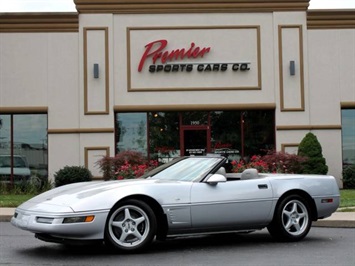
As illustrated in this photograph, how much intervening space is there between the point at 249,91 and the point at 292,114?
5.76ft

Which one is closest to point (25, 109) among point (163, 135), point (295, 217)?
point (163, 135)

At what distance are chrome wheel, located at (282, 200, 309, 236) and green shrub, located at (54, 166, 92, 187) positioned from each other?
12533 mm

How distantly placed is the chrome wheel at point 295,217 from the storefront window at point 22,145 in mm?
14552

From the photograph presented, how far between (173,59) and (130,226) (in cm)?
1506

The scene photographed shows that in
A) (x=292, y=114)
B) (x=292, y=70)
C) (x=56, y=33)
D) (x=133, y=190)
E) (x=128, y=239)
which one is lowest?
(x=128, y=239)

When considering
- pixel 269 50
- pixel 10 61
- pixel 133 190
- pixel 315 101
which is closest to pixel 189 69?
pixel 269 50

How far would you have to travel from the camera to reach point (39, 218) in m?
7.39

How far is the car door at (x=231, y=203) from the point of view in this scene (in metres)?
8.04

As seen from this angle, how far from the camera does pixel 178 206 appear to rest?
25.9ft

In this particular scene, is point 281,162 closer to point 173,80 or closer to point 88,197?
point 173,80

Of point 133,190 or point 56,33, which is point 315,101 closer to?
point 56,33

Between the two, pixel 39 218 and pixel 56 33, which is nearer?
pixel 39 218

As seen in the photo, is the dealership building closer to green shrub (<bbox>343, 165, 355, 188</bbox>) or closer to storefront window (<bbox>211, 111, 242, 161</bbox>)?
storefront window (<bbox>211, 111, 242, 161</bbox>)

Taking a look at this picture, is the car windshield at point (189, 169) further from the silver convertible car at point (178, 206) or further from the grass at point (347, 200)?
the grass at point (347, 200)
